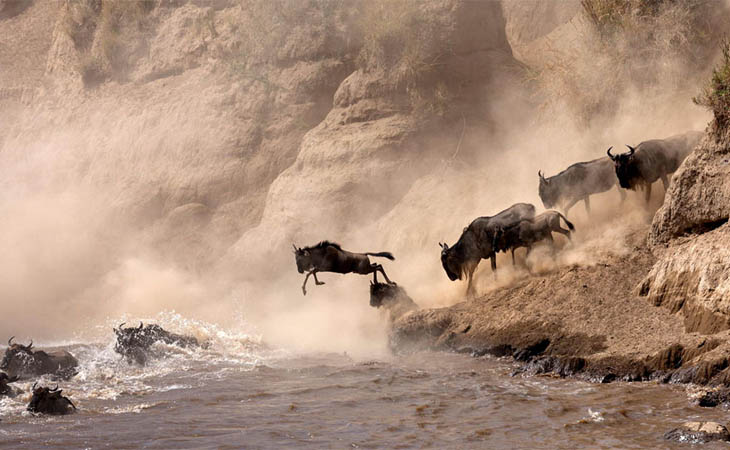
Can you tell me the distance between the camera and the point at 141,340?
1305 centimetres

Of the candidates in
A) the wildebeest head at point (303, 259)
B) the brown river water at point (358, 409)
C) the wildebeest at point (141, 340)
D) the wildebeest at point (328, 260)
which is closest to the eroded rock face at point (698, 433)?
the brown river water at point (358, 409)

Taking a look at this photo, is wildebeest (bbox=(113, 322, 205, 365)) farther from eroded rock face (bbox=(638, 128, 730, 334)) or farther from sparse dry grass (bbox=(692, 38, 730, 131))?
sparse dry grass (bbox=(692, 38, 730, 131))

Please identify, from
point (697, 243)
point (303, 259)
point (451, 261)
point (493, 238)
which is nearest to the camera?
point (697, 243)

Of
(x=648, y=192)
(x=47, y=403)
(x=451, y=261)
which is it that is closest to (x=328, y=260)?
(x=451, y=261)

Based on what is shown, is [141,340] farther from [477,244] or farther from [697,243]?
[697,243]

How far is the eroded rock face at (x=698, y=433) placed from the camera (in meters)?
6.21

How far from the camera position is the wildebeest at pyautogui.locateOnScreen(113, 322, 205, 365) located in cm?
1253

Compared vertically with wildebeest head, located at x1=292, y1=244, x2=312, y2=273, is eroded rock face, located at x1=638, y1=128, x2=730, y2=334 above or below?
below

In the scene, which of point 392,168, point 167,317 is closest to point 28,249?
point 167,317

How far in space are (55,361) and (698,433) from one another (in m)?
8.62

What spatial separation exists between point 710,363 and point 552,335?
245 cm

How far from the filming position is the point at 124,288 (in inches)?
757

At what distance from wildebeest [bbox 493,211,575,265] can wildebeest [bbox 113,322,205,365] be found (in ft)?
17.7

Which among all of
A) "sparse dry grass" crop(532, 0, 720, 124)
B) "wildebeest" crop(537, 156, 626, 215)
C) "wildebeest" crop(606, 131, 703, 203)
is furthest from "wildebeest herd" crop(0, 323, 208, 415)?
"sparse dry grass" crop(532, 0, 720, 124)
